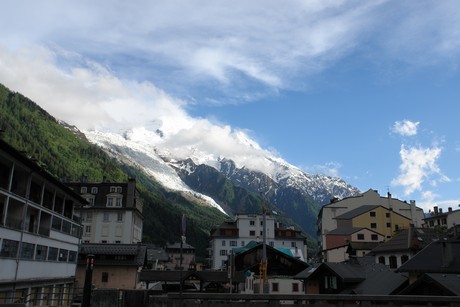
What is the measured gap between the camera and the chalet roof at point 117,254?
59.4m

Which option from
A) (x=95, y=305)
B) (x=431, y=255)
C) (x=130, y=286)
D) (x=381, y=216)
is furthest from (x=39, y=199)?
(x=381, y=216)

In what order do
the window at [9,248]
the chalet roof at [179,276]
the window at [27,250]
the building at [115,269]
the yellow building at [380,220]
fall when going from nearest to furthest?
the window at [9,248] < the window at [27,250] < the chalet roof at [179,276] < the building at [115,269] < the yellow building at [380,220]

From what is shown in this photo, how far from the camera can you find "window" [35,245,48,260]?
117 ft

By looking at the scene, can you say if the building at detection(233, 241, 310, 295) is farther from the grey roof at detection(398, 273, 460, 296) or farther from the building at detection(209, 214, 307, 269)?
the grey roof at detection(398, 273, 460, 296)

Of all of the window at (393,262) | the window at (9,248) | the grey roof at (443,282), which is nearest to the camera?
the grey roof at (443,282)

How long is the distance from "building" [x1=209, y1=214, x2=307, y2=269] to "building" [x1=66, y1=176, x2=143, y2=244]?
30772mm

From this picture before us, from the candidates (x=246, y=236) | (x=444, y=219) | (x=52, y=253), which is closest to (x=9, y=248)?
(x=52, y=253)

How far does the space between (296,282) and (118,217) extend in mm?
36344

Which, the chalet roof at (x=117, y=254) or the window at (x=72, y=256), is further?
the chalet roof at (x=117, y=254)

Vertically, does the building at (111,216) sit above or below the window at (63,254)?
above

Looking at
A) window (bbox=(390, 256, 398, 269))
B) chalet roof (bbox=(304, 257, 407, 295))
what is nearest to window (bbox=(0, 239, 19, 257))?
chalet roof (bbox=(304, 257, 407, 295))

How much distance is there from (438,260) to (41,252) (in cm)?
3265

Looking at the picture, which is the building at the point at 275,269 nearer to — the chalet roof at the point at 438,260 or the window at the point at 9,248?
the chalet roof at the point at 438,260

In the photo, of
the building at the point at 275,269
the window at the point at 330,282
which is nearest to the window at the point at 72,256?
the building at the point at 275,269
